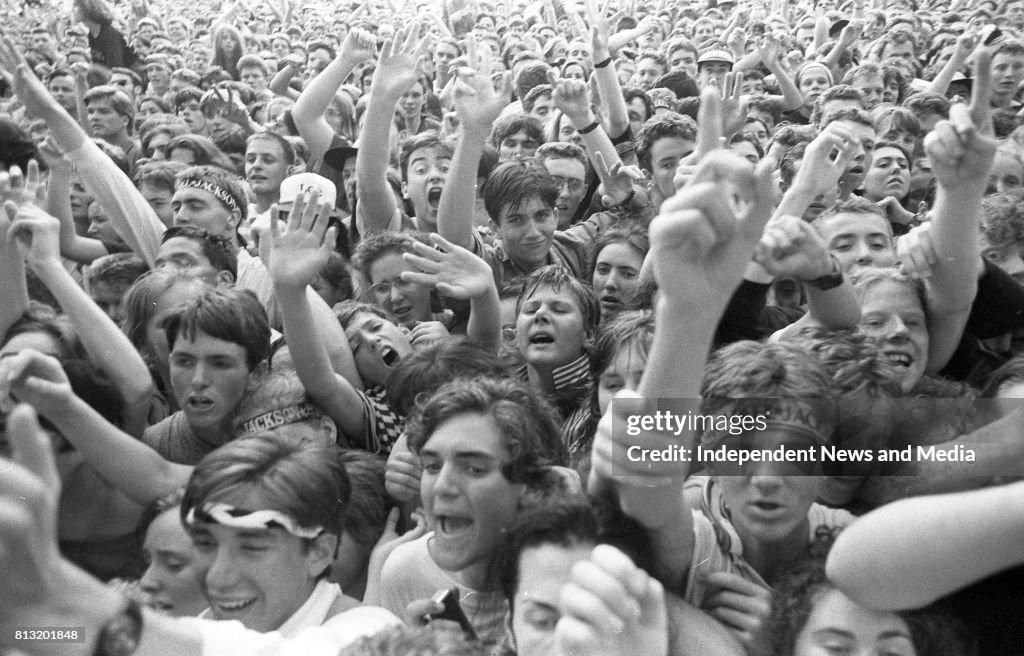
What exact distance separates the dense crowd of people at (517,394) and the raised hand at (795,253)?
12mm

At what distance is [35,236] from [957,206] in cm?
200

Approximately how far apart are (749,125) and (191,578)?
3824 mm

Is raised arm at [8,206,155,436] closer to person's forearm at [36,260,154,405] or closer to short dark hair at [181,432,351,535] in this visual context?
person's forearm at [36,260,154,405]

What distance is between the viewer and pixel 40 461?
108 cm

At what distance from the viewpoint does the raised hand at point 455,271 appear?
8.64ft

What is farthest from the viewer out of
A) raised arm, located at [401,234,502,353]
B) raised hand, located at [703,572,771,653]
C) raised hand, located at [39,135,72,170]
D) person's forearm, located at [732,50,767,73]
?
person's forearm, located at [732,50,767,73]

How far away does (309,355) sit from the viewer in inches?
96.0

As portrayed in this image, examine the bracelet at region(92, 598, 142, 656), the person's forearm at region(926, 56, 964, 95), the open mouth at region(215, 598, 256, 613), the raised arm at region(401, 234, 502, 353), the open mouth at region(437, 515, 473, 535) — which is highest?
the person's forearm at region(926, 56, 964, 95)

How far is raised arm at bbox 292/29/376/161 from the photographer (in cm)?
420

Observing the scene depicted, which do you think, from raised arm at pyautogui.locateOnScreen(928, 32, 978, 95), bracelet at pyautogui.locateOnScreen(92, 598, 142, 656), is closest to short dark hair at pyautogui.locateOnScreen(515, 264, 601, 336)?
bracelet at pyautogui.locateOnScreen(92, 598, 142, 656)

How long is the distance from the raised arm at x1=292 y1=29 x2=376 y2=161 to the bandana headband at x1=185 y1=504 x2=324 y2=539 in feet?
8.86

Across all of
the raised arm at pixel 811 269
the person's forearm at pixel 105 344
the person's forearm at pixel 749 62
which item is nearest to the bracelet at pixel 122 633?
the person's forearm at pixel 105 344

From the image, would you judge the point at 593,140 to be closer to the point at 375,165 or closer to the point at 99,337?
the point at 375,165

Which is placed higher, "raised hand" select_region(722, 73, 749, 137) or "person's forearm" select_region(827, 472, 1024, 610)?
"raised hand" select_region(722, 73, 749, 137)
